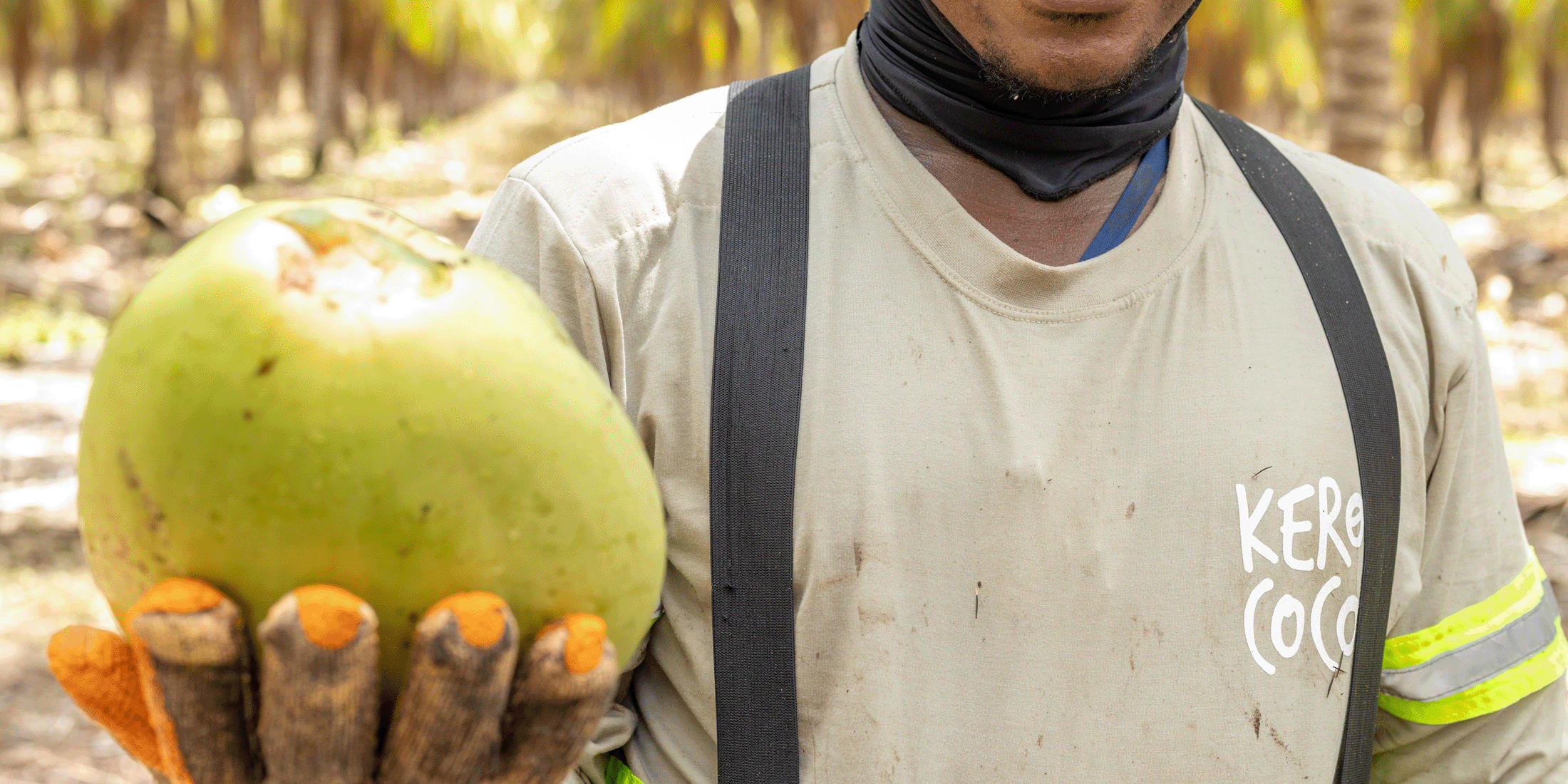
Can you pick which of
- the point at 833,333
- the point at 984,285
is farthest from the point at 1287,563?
the point at 833,333

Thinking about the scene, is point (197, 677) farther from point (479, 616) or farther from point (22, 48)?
point (22, 48)

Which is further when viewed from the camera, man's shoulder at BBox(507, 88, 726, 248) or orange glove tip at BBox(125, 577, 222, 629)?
man's shoulder at BBox(507, 88, 726, 248)

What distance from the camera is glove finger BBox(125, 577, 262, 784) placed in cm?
85

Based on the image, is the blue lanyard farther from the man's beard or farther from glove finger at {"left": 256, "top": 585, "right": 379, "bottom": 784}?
glove finger at {"left": 256, "top": 585, "right": 379, "bottom": 784}

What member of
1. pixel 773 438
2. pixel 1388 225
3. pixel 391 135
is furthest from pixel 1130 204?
pixel 391 135

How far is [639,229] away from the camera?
4.69 ft

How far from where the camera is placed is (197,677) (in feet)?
2.84

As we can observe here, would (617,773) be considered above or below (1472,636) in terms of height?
below

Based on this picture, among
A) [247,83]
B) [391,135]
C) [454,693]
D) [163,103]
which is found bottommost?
[391,135]

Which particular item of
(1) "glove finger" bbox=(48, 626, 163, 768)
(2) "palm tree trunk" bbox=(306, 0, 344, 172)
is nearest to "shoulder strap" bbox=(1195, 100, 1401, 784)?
(1) "glove finger" bbox=(48, 626, 163, 768)

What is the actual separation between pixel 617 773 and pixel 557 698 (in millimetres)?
623

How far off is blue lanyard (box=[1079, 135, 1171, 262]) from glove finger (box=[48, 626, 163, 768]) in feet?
3.63

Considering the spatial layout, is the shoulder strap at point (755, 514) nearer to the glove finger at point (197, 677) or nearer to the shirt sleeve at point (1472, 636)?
the glove finger at point (197, 677)

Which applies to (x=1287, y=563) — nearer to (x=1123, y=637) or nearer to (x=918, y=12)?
(x=1123, y=637)
